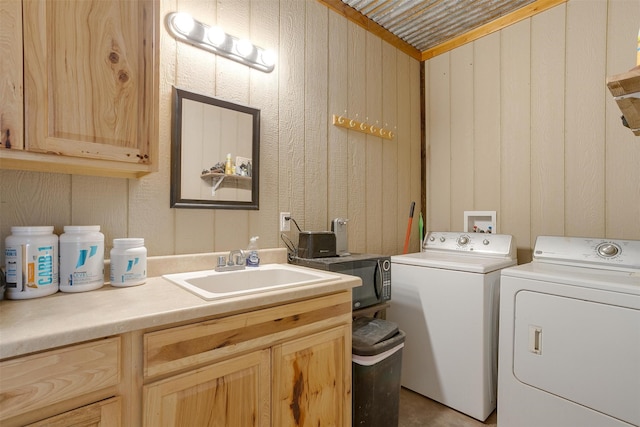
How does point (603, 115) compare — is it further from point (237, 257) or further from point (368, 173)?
point (237, 257)

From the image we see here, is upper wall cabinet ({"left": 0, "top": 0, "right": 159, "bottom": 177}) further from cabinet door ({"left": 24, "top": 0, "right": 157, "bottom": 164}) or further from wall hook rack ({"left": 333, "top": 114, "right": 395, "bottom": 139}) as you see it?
wall hook rack ({"left": 333, "top": 114, "right": 395, "bottom": 139})

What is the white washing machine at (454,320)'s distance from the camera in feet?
6.18

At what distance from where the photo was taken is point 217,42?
1.69 meters

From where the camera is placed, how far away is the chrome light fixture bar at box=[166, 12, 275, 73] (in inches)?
61.9

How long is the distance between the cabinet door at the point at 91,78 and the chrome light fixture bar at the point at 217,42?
367 millimetres

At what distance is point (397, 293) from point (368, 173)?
3.14ft

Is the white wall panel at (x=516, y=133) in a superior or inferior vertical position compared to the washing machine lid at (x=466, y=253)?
superior

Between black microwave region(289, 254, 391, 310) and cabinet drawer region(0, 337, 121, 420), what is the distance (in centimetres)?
105

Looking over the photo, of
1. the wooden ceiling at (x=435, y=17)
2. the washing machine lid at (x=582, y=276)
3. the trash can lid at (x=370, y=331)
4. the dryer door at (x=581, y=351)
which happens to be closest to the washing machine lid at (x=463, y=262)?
the washing machine lid at (x=582, y=276)

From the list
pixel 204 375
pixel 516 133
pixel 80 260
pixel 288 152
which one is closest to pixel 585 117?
pixel 516 133

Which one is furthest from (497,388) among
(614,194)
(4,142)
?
(4,142)

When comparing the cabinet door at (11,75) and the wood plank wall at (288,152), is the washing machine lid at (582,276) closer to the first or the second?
the wood plank wall at (288,152)

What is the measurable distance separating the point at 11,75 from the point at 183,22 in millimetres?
864

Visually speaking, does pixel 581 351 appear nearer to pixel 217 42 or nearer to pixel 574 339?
pixel 574 339
